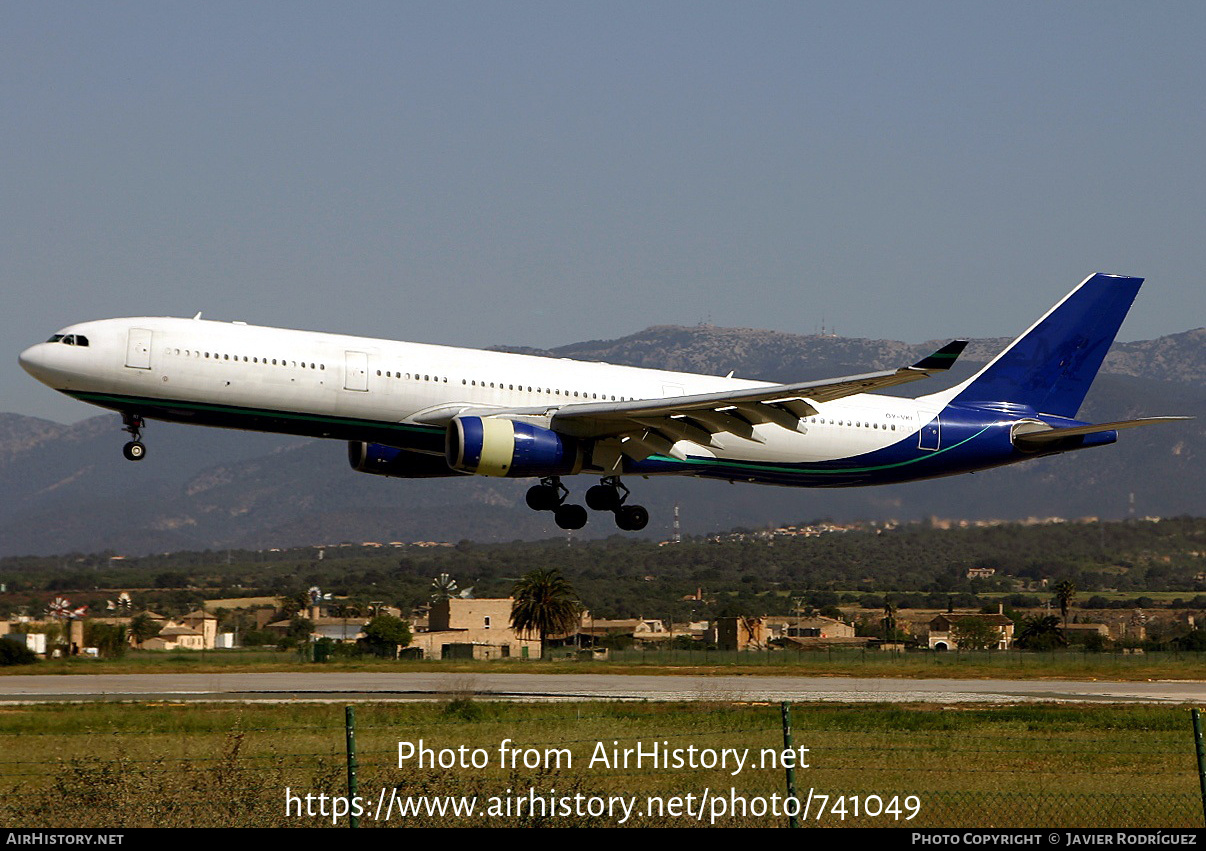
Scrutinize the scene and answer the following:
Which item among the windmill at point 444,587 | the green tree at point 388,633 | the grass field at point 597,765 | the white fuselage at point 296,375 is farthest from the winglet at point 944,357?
the windmill at point 444,587

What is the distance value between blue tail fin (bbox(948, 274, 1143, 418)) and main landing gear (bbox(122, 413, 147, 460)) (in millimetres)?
21302

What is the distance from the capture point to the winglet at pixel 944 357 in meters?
28.1

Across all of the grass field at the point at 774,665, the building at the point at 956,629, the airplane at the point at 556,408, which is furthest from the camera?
the building at the point at 956,629

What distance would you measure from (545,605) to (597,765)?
63.7 meters

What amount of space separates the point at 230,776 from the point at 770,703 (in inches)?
680

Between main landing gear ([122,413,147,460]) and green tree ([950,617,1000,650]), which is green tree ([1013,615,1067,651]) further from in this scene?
main landing gear ([122,413,147,460])

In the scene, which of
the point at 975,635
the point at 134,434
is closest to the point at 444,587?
the point at 975,635

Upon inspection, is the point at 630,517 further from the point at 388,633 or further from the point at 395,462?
the point at 388,633

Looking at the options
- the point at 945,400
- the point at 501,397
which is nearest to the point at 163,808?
the point at 501,397

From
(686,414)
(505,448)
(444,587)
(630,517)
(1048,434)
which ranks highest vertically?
(686,414)

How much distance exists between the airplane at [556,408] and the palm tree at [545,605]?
4682 cm

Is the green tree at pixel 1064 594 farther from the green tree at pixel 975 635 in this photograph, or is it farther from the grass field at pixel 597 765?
the grass field at pixel 597 765

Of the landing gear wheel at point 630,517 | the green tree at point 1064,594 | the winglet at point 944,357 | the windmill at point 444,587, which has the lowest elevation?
the green tree at point 1064,594

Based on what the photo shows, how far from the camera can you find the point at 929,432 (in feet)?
127
